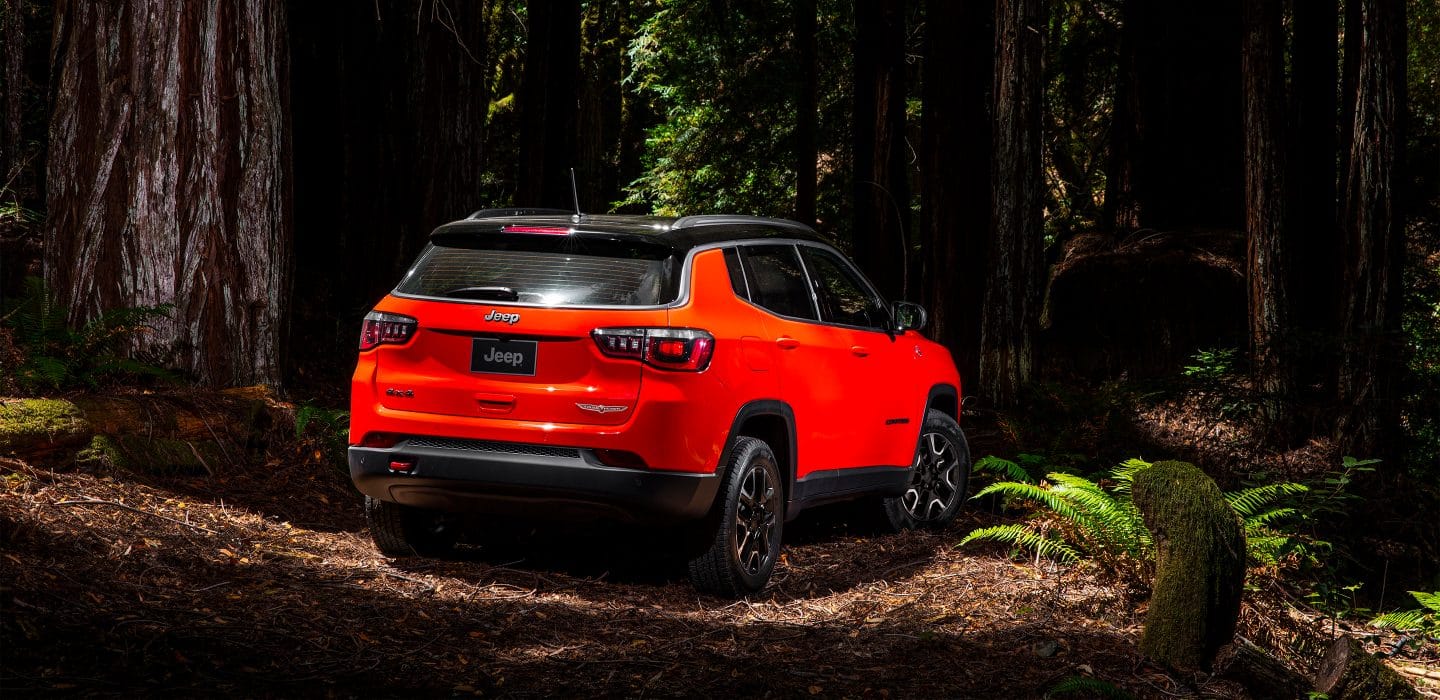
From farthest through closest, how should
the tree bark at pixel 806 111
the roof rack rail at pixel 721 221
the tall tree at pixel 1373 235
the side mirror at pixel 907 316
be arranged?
1. the tree bark at pixel 806 111
2. the tall tree at pixel 1373 235
3. the side mirror at pixel 907 316
4. the roof rack rail at pixel 721 221

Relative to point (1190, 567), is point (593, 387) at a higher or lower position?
higher

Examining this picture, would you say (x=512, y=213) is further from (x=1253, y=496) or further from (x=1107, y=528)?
(x=1253, y=496)

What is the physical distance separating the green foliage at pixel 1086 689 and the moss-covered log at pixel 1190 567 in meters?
0.62

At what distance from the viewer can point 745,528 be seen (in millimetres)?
6883

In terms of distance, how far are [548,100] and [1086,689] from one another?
14.5m

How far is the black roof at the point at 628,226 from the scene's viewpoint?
6559 millimetres

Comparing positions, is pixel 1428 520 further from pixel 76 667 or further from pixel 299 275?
pixel 299 275

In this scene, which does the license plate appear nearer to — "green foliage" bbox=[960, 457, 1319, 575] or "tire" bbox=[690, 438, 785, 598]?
"tire" bbox=[690, 438, 785, 598]

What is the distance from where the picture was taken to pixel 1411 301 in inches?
531

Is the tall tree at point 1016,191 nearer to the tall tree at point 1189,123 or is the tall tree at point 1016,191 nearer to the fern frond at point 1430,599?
the tall tree at point 1189,123

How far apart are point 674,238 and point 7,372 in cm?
439

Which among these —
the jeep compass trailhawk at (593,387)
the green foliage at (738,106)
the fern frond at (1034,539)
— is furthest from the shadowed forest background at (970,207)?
the jeep compass trailhawk at (593,387)

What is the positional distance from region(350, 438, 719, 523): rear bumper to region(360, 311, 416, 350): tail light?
53 cm

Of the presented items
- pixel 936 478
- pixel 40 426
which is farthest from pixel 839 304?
pixel 40 426
